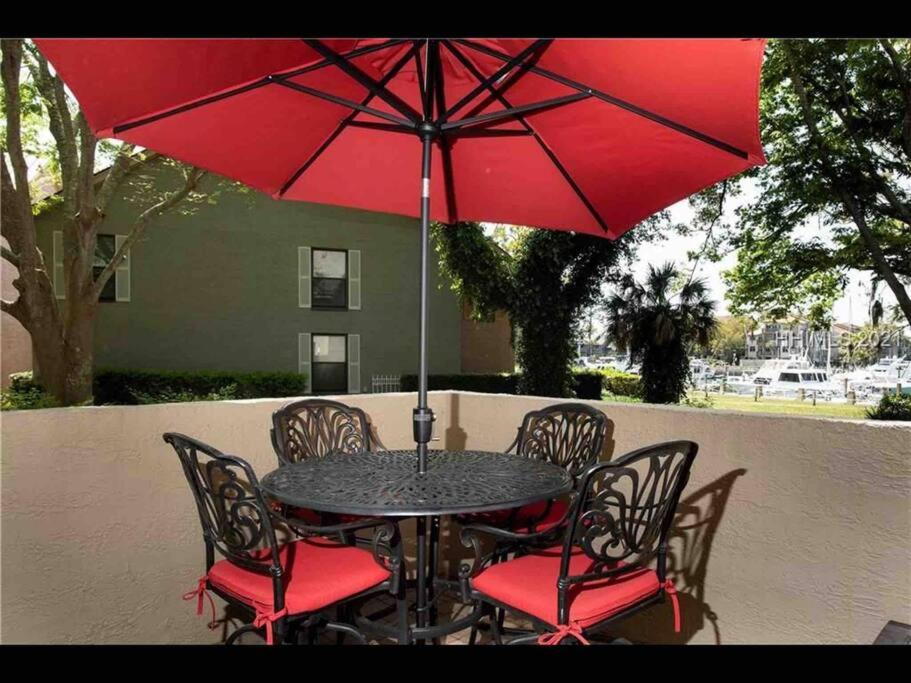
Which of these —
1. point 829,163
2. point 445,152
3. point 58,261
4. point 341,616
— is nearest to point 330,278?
point 58,261

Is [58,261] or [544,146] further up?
[58,261]

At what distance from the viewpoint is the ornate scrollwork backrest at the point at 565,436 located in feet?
9.03

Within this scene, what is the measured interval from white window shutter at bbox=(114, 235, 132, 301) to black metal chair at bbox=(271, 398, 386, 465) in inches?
431

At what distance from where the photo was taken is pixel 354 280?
45.1 ft

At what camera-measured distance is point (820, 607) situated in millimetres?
2234

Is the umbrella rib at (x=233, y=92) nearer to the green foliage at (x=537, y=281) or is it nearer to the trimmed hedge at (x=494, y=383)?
the green foliage at (x=537, y=281)

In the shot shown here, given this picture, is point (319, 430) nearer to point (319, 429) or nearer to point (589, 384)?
point (319, 429)

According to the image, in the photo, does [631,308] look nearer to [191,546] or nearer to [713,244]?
[713,244]

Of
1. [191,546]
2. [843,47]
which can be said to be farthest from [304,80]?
[843,47]

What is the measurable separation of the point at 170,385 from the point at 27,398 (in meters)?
3.07

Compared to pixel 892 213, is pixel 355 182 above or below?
below

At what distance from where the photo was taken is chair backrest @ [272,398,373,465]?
2.81m

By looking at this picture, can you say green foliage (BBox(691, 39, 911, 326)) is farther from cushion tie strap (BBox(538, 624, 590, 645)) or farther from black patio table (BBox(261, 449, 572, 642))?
cushion tie strap (BBox(538, 624, 590, 645))

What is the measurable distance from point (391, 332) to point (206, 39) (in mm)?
12524
